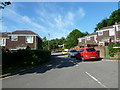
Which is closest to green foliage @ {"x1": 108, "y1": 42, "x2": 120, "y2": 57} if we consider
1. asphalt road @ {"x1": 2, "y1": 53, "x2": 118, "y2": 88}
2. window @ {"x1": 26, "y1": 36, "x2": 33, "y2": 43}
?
asphalt road @ {"x1": 2, "y1": 53, "x2": 118, "y2": 88}

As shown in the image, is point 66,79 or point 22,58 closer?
point 66,79

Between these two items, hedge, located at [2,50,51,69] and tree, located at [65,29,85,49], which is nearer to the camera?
hedge, located at [2,50,51,69]

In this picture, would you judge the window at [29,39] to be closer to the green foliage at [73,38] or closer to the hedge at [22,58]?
the hedge at [22,58]

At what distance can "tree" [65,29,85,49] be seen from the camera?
67375mm

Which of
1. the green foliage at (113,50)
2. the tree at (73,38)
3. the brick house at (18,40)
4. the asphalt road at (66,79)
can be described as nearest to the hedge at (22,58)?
the asphalt road at (66,79)

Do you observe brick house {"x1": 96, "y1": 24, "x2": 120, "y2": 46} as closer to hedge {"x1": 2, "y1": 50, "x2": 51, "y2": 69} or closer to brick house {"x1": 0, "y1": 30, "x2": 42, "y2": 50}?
brick house {"x1": 0, "y1": 30, "x2": 42, "y2": 50}

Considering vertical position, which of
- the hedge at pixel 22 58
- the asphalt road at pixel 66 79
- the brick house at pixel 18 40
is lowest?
the asphalt road at pixel 66 79

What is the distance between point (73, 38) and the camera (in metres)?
70.2

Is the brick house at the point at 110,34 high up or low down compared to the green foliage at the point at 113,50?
up

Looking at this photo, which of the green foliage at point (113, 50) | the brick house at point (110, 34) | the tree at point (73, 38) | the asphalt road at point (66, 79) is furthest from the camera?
the tree at point (73, 38)

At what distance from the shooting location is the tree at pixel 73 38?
6738 cm

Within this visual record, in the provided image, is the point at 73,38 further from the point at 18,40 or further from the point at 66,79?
the point at 66,79

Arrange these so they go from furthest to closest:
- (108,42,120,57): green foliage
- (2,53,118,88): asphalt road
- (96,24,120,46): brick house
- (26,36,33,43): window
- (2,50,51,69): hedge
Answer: (26,36,33,43): window → (96,24,120,46): brick house → (108,42,120,57): green foliage → (2,50,51,69): hedge → (2,53,118,88): asphalt road

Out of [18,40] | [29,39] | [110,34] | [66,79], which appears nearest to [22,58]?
[66,79]
